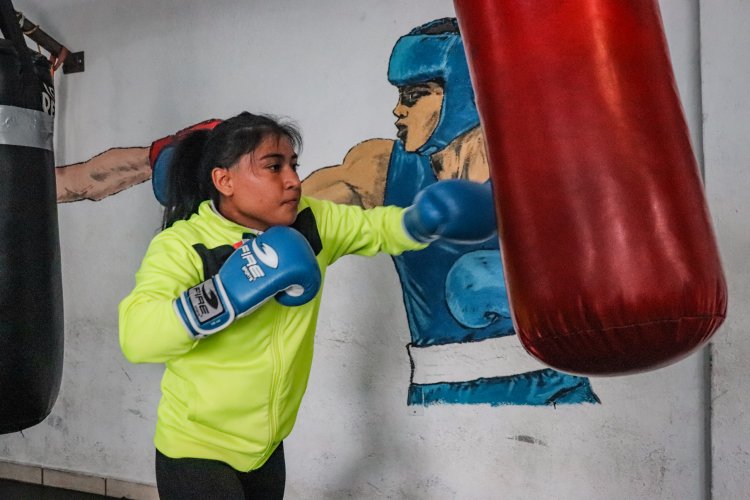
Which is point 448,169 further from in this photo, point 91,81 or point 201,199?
point 91,81

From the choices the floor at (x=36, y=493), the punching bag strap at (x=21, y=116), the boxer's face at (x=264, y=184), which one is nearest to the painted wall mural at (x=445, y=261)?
the punching bag strap at (x=21, y=116)

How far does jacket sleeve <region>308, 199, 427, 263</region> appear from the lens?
1341mm

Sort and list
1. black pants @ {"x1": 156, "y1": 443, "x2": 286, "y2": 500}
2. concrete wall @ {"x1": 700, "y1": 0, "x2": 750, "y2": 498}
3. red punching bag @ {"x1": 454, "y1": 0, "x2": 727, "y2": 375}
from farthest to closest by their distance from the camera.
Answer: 1. concrete wall @ {"x1": 700, "y1": 0, "x2": 750, "y2": 498}
2. black pants @ {"x1": 156, "y1": 443, "x2": 286, "y2": 500}
3. red punching bag @ {"x1": 454, "y1": 0, "x2": 727, "y2": 375}

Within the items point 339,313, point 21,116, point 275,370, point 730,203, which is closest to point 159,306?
point 275,370

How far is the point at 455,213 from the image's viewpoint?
3.99ft

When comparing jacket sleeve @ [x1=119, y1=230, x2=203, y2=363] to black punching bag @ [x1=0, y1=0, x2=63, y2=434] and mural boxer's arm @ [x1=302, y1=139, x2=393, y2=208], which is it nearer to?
black punching bag @ [x1=0, y1=0, x2=63, y2=434]

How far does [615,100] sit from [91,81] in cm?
222

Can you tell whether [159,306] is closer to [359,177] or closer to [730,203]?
[359,177]

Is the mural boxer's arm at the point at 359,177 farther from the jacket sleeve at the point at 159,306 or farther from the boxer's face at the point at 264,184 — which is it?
the jacket sleeve at the point at 159,306

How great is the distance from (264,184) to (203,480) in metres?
0.57

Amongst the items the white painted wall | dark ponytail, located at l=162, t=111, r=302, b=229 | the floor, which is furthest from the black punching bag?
the floor

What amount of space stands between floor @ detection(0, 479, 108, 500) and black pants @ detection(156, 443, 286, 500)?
1443mm

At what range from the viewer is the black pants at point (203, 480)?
43.6 inches

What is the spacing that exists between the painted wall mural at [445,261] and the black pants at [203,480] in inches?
30.1
